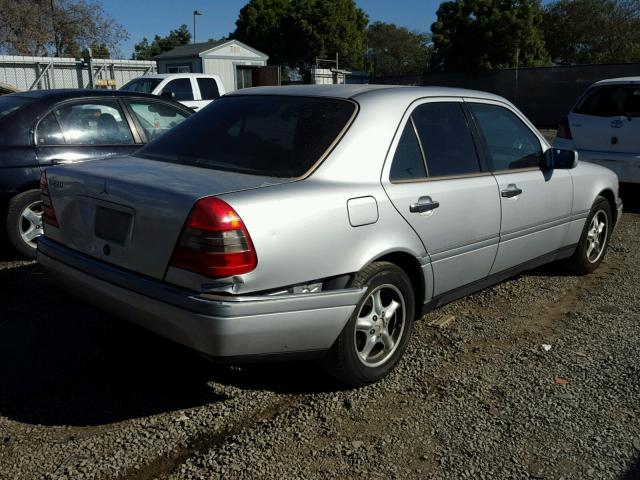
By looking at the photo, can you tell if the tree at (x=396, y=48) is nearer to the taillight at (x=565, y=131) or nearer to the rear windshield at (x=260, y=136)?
the taillight at (x=565, y=131)

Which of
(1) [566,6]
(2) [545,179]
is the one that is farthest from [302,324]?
(1) [566,6]

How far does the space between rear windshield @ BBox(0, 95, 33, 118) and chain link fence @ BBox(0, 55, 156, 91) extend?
17.8 metres

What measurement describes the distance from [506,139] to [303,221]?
7.25 ft

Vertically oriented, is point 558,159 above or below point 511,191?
above

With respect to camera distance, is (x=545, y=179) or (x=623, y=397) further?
(x=545, y=179)

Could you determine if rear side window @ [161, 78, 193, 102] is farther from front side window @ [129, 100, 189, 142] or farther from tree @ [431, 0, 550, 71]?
tree @ [431, 0, 550, 71]

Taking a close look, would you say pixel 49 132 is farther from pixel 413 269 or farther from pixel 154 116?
pixel 413 269

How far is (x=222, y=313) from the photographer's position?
2.68m

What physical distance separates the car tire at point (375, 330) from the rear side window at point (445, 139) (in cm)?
76

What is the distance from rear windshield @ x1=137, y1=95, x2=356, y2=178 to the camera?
3248 millimetres

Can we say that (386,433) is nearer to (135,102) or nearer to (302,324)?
(302,324)

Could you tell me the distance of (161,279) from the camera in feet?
9.45

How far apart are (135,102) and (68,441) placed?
4.29m

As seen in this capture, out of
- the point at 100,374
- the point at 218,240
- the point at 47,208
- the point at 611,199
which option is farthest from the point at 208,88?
the point at 218,240
